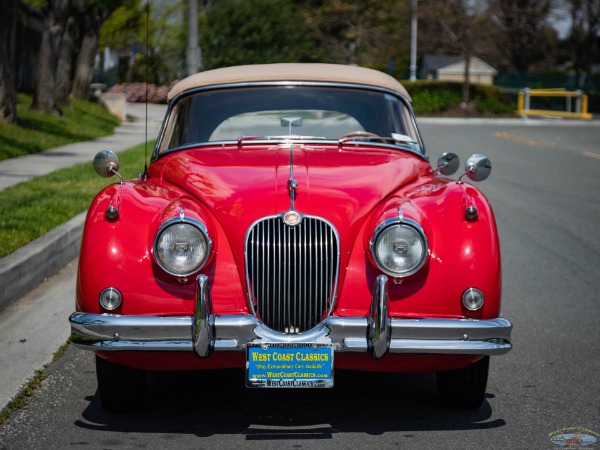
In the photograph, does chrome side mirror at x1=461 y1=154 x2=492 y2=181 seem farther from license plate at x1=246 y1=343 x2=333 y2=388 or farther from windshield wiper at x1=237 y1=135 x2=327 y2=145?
license plate at x1=246 y1=343 x2=333 y2=388

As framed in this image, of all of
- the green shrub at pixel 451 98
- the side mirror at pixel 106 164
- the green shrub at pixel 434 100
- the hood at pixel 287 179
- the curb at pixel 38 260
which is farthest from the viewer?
the green shrub at pixel 451 98

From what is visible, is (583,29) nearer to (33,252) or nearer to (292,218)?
(33,252)

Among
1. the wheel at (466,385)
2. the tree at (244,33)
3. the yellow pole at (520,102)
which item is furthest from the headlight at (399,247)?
the tree at (244,33)

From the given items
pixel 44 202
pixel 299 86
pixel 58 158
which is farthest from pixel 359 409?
pixel 58 158

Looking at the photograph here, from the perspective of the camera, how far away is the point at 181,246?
15.2ft

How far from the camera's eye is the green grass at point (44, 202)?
8.73m

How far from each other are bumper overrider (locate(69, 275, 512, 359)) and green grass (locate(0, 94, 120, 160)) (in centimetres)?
1274

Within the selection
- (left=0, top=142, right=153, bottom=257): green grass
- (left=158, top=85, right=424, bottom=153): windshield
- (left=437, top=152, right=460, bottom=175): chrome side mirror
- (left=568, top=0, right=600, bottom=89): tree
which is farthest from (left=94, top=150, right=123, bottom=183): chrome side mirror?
(left=568, top=0, right=600, bottom=89): tree

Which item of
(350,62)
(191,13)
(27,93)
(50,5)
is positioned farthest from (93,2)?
(350,62)

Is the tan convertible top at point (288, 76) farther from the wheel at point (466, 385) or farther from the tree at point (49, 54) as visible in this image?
the tree at point (49, 54)

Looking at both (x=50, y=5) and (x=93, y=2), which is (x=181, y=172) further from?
(x=93, y=2)

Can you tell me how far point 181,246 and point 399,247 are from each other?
960 millimetres

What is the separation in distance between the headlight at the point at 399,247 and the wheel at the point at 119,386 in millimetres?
1274

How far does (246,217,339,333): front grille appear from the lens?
461cm
